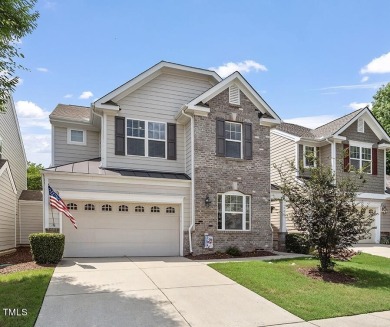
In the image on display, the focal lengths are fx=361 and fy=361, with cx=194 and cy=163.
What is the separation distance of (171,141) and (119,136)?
2.27 metres

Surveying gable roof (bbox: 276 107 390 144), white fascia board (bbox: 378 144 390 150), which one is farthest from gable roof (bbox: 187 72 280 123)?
white fascia board (bbox: 378 144 390 150)

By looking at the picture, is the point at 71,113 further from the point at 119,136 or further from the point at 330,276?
the point at 330,276

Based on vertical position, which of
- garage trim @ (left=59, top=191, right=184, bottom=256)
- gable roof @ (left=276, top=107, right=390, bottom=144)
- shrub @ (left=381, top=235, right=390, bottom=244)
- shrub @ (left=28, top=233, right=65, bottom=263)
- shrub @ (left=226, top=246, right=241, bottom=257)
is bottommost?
shrub @ (left=381, top=235, right=390, bottom=244)

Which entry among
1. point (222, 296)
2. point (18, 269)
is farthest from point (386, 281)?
point (18, 269)

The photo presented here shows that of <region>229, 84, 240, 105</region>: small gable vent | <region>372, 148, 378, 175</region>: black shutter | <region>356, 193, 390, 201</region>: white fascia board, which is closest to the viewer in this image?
<region>229, 84, 240, 105</region>: small gable vent

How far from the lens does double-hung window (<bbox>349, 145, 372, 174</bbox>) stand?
21.2 meters

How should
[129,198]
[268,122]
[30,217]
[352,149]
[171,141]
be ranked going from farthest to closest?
[352,149] → [30,217] → [268,122] → [171,141] → [129,198]

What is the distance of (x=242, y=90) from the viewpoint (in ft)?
52.6

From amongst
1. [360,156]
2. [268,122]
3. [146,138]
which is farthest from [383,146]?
[146,138]

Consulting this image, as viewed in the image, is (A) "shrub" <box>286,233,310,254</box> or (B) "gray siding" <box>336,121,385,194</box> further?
(B) "gray siding" <box>336,121,385,194</box>

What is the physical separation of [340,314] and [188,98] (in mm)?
11429

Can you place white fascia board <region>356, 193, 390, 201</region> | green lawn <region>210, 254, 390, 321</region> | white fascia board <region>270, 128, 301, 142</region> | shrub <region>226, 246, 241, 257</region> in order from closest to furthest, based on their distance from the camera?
green lawn <region>210, 254, 390, 321</region>
shrub <region>226, 246, 241, 257</region>
white fascia board <region>270, 128, 301, 142</region>
white fascia board <region>356, 193, 390, 201</region>

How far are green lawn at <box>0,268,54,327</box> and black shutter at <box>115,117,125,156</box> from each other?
6.01 metres

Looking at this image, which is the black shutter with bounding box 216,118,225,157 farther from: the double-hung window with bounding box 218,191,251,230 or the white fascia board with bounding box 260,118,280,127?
the white fascia board with bounding box 260,118,280,127
